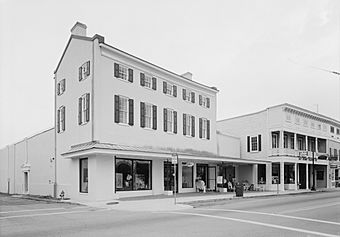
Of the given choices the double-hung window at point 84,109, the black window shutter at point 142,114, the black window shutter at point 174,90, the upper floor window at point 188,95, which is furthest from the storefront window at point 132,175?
the upper floor window at point 188,95

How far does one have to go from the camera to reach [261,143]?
4044 cm

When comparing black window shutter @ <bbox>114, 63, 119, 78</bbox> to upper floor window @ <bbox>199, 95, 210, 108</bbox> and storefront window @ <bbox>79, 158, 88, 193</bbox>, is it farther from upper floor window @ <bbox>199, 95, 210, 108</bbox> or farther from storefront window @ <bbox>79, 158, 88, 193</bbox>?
upper floor window @ <bbox>199, 95, 210, 108</bbox>

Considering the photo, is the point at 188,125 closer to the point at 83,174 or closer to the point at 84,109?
the point at 84,109

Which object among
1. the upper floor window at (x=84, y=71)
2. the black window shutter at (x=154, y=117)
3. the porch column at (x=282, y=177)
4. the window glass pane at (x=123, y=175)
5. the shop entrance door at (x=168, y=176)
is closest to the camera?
the window glass pane at (x=123, y=175)

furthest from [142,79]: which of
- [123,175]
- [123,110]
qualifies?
[123,175]

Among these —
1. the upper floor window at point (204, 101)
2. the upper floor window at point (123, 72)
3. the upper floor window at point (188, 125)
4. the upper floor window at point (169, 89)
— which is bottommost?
the upper floor window at point (188, 125)

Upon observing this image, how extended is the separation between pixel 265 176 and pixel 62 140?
70.0 feet

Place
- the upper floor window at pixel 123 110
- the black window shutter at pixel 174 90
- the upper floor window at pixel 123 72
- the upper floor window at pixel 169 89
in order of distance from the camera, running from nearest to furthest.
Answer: the upper floor window at pixel 123 110, the upper floor window at pixel 123 72, the upper floor window at pixel 169 89, the black window shutter at pixel 174 90

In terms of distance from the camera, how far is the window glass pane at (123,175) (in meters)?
25.2

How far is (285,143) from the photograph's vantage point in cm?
4181

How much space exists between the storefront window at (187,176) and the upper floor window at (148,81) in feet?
23.4

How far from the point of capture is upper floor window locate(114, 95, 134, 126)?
26.1 metres

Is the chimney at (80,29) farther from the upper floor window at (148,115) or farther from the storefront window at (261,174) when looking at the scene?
the storefront window at (261,174)

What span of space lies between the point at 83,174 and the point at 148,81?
8698 millimetres
